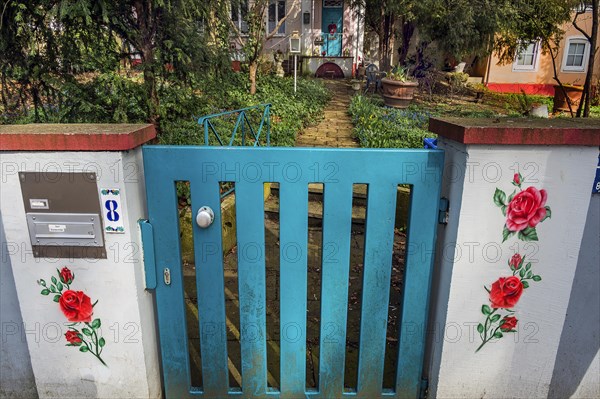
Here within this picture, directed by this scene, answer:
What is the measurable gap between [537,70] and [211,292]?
17.8m

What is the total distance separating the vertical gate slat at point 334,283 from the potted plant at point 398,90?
10.4 metres

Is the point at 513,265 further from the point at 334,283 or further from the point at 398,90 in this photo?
the point at 398,90

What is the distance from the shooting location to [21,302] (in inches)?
78.3

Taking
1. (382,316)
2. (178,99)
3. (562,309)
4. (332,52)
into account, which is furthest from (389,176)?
(332,52)

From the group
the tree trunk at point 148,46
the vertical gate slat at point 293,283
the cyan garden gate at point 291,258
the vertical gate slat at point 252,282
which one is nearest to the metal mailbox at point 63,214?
the cyan garden gate at point 291,258

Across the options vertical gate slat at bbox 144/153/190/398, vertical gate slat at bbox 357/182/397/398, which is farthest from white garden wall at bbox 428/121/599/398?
vertical gate slat at bbox 144/153/190/398

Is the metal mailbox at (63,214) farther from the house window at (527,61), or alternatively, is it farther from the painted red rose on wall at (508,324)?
the house window at (527,61)

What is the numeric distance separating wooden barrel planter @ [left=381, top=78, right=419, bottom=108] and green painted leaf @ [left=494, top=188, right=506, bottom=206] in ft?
33.9

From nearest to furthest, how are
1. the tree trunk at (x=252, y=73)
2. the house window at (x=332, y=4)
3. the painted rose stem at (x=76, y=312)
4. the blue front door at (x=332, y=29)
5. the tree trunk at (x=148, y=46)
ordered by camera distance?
the painted rose stem at (x=76, y=312) → the tree trunk at (x=148, y=46) → the tree trunk at (x=252, y=73) → the house window at (x=332, y=4) → the blue front door at (x=332, y=29)

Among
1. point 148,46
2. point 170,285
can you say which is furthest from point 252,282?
point 148,46

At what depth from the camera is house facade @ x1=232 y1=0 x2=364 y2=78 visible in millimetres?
18797

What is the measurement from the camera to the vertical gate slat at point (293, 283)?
6.37ft

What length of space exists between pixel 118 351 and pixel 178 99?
4.00 meters

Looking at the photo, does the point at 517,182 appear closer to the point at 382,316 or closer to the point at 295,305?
the point at 382,316
